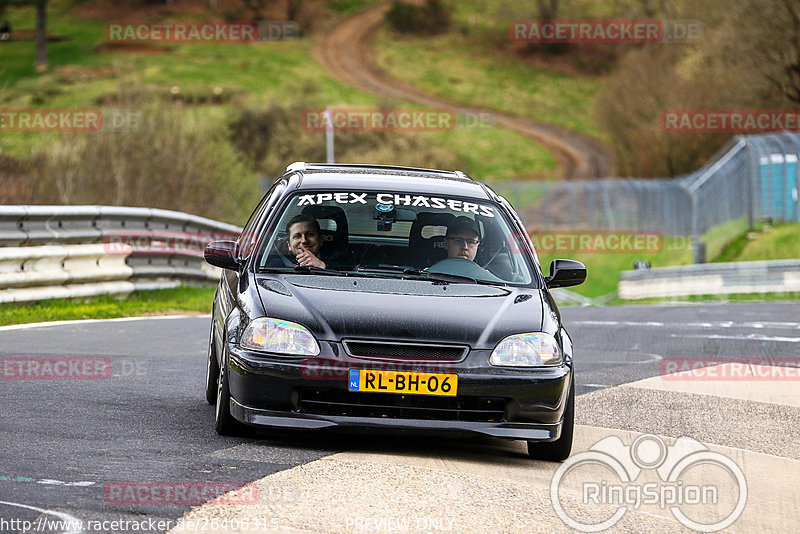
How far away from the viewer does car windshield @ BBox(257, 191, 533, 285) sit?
26.3 feet

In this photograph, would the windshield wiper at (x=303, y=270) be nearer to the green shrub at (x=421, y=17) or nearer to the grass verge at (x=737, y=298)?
the grass verge at (x=737, y=298)

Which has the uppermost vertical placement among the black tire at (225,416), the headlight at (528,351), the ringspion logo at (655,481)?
the headlight at (528,351)

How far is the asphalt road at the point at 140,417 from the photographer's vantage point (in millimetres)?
5800

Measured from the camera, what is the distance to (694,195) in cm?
3844

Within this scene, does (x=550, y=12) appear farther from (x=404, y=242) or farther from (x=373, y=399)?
(x=373, y=399)

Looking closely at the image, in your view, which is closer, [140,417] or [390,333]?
[390,333]

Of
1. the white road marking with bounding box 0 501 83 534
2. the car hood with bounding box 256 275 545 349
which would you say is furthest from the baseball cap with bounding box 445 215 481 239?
the white road marking with bounding box 0 501 83 534

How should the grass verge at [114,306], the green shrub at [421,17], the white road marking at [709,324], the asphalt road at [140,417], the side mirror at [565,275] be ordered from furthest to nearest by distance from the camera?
1. the green shrub at [421,17]
2. the white road marking at [709,324]
3. the grass verge at [114,306]
4. the side mirror at [565,275]
5. the asphalt road at [140,417]

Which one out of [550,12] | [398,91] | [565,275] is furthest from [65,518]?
[550,12]

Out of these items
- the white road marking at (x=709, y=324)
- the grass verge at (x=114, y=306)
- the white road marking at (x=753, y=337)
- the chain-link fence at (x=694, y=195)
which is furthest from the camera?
the chain-link fence at (x=694, y=195)

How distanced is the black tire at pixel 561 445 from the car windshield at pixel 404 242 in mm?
957

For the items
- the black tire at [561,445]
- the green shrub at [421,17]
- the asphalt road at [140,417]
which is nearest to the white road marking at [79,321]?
the asphalt road at [140,417]

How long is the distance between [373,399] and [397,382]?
0.54ft

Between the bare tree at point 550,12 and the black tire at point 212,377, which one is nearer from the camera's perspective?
the black tire at point 212,377
